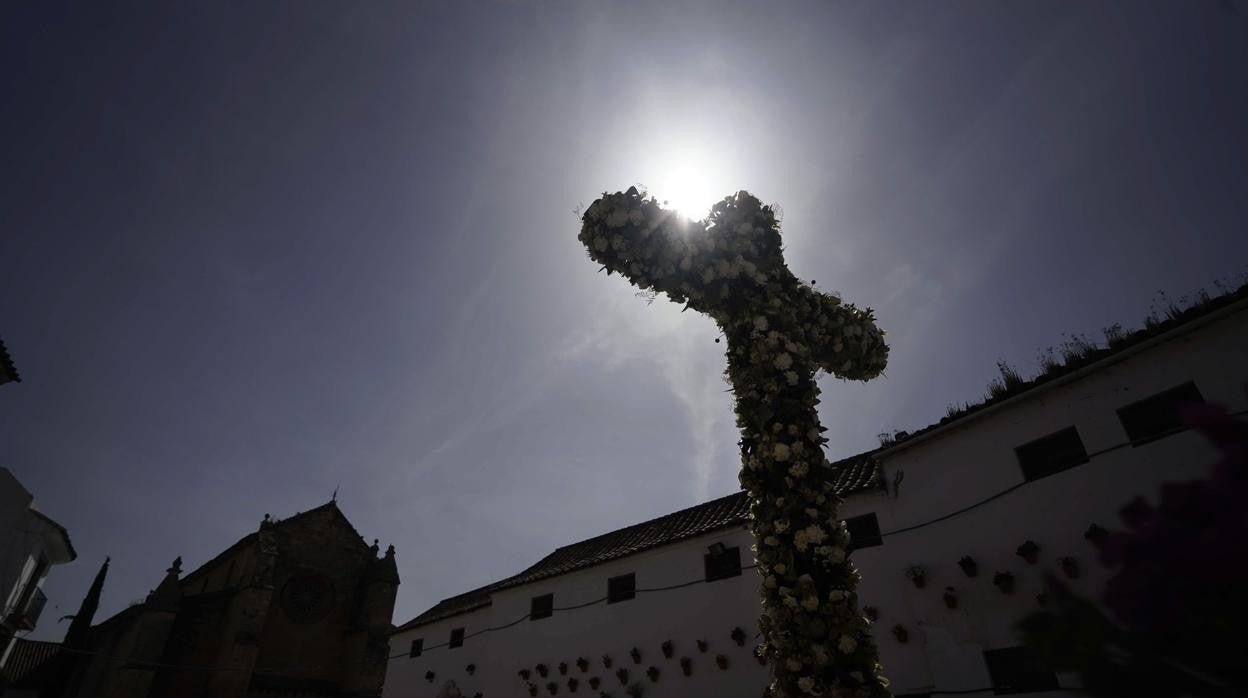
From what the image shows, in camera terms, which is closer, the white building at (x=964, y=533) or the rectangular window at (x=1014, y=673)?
the white building at (x=964, y=533)

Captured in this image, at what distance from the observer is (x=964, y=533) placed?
10.8 metres

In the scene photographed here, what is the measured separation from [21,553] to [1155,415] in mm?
34445

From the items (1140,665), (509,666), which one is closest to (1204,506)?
(1140,665)

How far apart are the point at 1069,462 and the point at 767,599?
7498 millimetres

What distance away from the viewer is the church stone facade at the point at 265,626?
2600 centimetres

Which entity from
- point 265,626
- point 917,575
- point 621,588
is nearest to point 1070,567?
point 917,575

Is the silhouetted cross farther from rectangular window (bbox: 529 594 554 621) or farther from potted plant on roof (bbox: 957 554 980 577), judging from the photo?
rectangular window (bbox: 529 594 554 621)

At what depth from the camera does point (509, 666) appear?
18062 mm

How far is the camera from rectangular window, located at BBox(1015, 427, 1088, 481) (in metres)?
9.95

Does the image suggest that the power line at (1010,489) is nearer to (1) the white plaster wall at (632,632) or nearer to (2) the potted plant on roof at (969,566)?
(2) the potted plant on roof at (969,566)

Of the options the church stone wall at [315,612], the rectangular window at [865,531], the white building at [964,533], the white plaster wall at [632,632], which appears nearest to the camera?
the white building at [964,533]

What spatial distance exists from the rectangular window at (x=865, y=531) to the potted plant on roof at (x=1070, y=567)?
3197mm

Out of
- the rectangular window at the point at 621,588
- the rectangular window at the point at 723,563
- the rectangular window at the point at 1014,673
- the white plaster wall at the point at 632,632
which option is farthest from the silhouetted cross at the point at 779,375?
the rectangular window at the point at 621,588

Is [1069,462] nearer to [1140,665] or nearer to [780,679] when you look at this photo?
[780,679]
